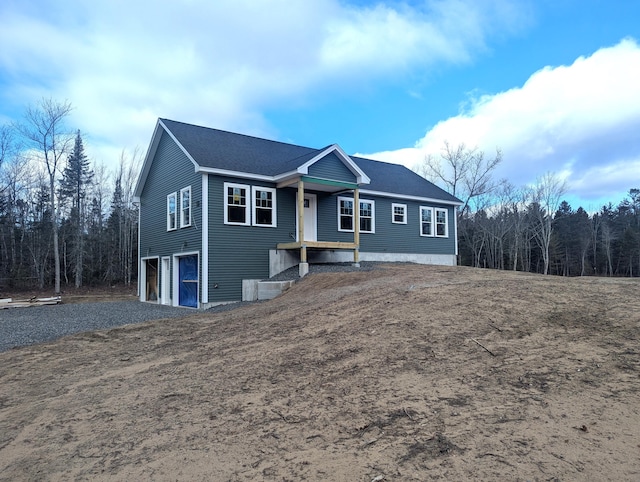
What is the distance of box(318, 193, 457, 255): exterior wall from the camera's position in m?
16.8

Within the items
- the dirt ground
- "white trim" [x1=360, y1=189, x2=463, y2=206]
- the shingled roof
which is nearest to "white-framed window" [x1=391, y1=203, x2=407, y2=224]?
"white trim" [x1=360, y1=189, x2=463, y2=206]

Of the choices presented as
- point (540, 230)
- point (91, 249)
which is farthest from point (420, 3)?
point (540, 230)

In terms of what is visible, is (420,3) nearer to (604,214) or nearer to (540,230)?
(540,230)

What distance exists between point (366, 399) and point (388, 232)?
15.4 meters

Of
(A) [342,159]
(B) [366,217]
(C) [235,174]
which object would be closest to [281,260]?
(C) [235,174]

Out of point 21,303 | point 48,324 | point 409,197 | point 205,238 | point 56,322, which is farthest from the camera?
point 409,197

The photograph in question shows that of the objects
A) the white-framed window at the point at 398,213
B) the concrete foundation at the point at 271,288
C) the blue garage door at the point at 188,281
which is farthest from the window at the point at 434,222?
the blue garage door at the point at 188,281

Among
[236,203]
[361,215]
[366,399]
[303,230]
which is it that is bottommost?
[366,399]

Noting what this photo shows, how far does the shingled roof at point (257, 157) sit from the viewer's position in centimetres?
1452

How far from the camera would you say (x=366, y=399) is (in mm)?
3641

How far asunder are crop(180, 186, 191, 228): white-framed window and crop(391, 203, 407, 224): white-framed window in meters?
9.38

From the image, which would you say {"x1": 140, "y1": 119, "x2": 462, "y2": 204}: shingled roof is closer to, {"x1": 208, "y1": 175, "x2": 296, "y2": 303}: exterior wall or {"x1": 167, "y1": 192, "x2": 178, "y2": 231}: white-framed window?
{"x1": 208, "y1": 175, "x2": 296, "y2": 303}: exterior wall

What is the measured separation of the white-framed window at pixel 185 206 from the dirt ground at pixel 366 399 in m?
8.71

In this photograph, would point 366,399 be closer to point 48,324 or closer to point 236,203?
point 48,324
